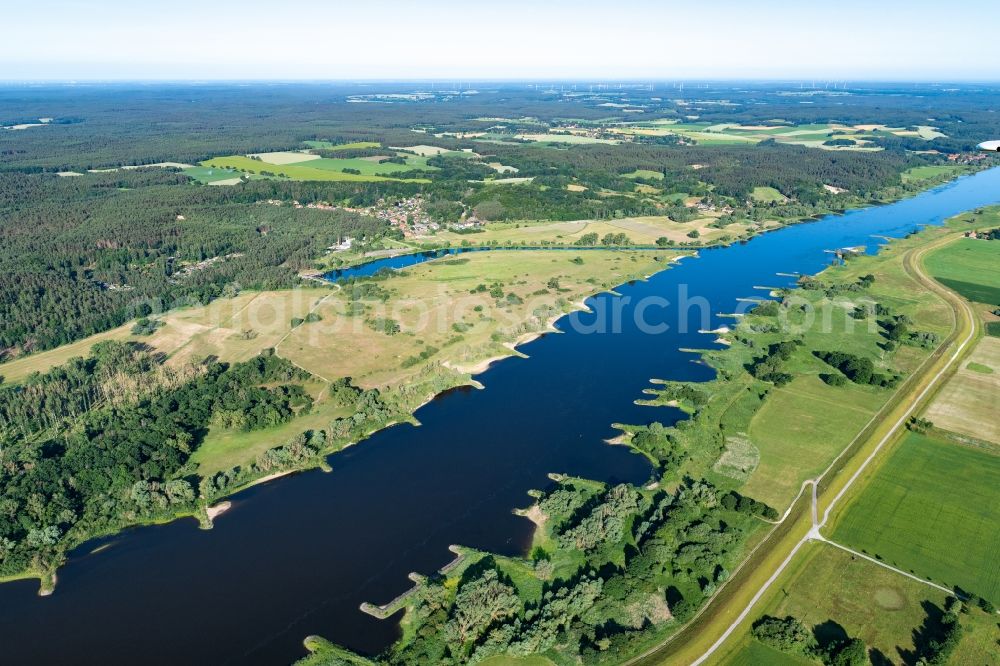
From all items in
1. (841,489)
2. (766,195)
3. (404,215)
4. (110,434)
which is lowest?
(841,489)

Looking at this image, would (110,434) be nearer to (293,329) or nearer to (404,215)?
(293,329)

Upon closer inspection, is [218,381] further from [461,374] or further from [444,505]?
[444,505]

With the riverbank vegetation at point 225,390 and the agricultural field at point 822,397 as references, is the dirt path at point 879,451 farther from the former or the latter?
the riverbank vegetation at point 225,390

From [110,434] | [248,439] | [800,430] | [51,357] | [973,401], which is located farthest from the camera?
[51,357]

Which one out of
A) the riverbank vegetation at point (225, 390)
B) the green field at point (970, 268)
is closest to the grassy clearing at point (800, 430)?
the riverbank vegetation at point (225, 390)

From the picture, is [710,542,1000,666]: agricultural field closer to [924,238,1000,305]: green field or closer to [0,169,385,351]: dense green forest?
[924,238,1000,305]: green field

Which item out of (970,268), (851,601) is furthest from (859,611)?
(970,268)
